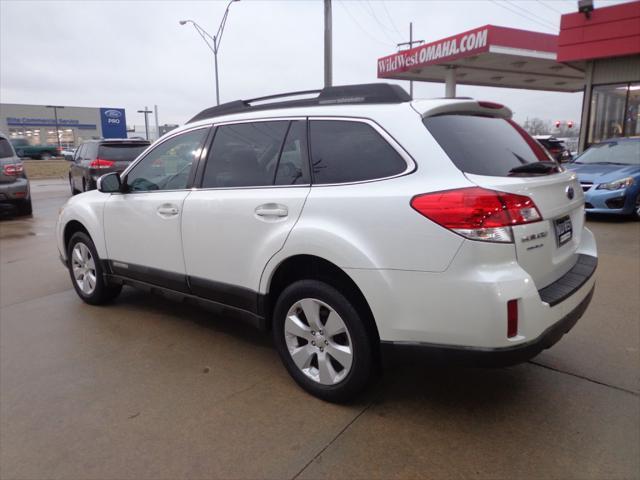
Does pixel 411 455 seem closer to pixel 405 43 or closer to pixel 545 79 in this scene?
pixel 545 79

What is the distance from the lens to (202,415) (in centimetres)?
288

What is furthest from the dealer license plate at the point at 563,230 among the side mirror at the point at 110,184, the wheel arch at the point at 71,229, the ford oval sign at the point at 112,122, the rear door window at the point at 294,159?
the ford oval sign at the point at 112,122

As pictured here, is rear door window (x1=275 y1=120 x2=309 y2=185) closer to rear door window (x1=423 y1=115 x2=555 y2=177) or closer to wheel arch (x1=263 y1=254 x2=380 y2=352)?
wheel arch (x1=263 y1=254 x2=380 y2=352)

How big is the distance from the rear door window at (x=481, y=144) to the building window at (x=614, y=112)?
48.5 ft

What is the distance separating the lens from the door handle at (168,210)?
374 cm

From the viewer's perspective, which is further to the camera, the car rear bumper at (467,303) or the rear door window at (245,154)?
the rear door window at (245,154)

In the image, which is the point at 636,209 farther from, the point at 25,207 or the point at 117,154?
the point at 25,207

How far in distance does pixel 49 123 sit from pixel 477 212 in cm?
9155

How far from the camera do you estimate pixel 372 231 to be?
8.49ft

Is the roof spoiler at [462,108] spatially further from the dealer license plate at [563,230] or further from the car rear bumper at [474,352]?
the car rear bumper at [474,352]

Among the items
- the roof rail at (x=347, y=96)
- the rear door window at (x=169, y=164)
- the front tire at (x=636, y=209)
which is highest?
the roof rail at (x=347, y=96)

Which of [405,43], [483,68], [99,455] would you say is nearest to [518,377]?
[99,455]

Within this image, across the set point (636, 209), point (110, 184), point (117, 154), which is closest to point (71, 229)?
point (110, 184)

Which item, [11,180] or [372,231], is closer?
[372,231]
